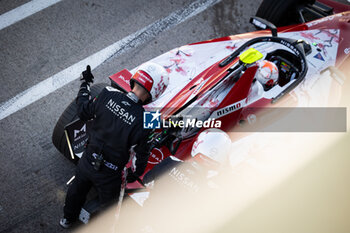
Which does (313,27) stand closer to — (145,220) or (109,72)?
(109,72)

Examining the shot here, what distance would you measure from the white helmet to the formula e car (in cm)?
54

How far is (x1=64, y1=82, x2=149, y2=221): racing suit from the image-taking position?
3004 mm

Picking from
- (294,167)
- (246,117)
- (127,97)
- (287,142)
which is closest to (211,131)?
(127,97)

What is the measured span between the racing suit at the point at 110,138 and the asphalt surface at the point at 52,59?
0.92 m

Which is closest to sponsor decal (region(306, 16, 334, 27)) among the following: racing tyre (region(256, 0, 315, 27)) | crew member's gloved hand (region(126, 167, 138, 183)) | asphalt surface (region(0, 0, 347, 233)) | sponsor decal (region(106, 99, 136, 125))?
racing tyre (region(256, 0, 315, 27))

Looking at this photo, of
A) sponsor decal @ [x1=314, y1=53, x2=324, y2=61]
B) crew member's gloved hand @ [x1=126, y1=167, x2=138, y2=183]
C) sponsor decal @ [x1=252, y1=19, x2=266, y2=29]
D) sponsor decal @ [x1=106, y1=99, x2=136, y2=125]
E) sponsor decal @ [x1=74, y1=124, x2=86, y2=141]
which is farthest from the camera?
sponsor decal @ [x1=252, y1=19, x2=266, y2=29]

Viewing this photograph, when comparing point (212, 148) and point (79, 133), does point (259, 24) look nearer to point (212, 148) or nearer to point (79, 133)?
point (212, 148)

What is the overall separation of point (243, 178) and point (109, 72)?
257 centimetres

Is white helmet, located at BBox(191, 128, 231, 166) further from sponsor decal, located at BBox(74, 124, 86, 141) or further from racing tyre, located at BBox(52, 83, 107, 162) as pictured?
racing tyre, located at BBox(52, 83, 107, 162)

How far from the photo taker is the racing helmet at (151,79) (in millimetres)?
3035

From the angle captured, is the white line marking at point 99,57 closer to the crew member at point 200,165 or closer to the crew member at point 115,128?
the crew member at point 115,128

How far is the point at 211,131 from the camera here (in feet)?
9.65

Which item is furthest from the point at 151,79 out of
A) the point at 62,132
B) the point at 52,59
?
the point at 52,59

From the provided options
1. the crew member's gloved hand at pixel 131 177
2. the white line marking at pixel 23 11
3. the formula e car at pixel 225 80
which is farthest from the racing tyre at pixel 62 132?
the white line marking at pixel 23 11
